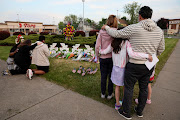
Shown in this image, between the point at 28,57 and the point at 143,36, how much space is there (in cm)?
A: 402

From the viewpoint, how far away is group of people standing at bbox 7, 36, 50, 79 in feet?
13.9

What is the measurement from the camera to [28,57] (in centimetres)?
451

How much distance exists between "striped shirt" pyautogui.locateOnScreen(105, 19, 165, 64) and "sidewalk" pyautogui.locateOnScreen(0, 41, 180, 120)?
49.9 inches

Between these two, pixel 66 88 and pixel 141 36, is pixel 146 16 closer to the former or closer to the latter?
pixel 141 36

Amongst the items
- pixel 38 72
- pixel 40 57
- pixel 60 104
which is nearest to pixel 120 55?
pixel 60 104

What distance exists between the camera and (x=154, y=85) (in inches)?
148

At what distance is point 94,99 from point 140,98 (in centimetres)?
109

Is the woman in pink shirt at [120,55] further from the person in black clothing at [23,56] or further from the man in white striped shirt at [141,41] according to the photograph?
the person in black clothing at [23,56]

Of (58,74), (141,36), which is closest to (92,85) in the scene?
(58,74)

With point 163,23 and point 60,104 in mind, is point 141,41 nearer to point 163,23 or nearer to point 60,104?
point 60,104

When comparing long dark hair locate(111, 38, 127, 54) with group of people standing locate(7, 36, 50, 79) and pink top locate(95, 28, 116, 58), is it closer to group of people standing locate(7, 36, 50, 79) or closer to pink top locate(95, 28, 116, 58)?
pink top locate(95, 28, 116, 58)

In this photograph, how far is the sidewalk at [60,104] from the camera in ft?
7.86

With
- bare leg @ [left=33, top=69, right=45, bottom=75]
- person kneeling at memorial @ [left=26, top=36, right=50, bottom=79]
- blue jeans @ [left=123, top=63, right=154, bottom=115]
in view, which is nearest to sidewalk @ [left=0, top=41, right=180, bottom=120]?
blue jeans @ [left=123, top=63, right=154, bottom=115]

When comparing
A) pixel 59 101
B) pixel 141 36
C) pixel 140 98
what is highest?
pixel 141 36
